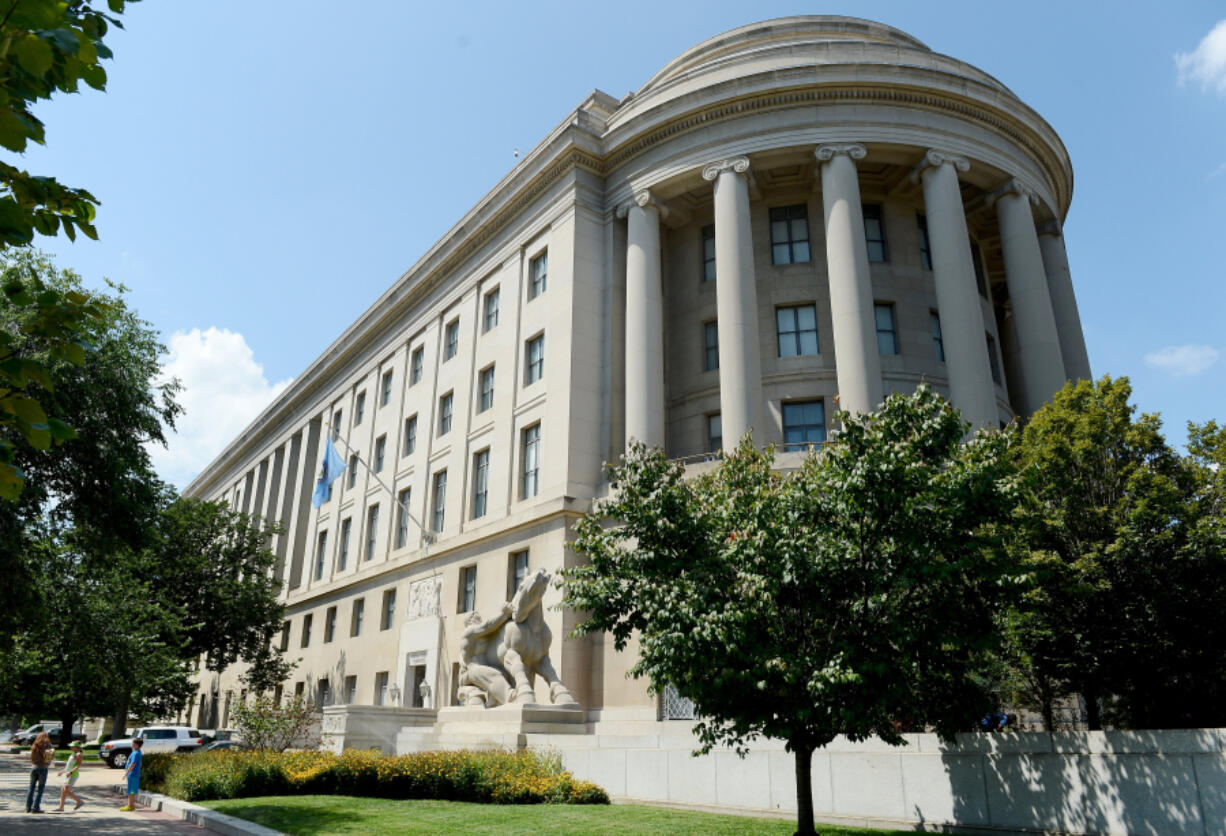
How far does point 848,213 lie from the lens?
29.5 m

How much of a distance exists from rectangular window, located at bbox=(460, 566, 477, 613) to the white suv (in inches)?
582

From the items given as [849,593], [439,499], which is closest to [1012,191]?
[849,593]

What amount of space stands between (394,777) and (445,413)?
78.3ft

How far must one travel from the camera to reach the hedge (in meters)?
17.9

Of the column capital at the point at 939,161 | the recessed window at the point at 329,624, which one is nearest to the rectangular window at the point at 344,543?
the recessed window at the point at 329,624

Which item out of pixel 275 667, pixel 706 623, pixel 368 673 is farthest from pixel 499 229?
pixel 706 623

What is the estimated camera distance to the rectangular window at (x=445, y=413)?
1613 inches

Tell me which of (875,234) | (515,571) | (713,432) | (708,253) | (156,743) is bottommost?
(156,743)

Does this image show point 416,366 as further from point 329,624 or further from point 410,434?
point 329,624

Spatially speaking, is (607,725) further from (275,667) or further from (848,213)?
(275,667)

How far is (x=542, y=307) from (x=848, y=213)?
495 inches

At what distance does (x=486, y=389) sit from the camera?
3831 centimetres

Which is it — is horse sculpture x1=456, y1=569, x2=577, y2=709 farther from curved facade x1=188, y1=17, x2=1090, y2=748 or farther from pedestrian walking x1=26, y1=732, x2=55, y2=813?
pedestrian walking x1=26, y1=732, x2=55, y2=813

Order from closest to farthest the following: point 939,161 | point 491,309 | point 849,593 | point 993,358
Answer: point 849,593 < point 939,161 < point 993,358 < point 491,309
